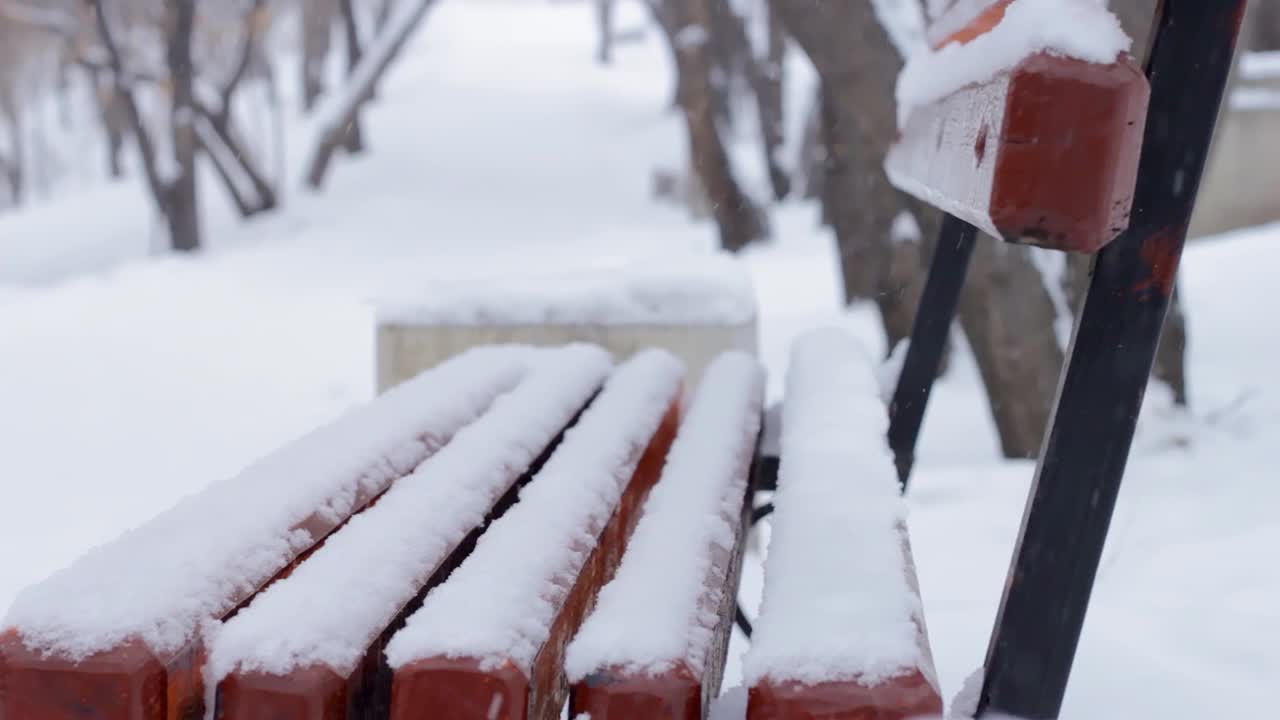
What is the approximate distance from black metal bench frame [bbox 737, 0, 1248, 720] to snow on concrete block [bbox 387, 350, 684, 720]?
360 millimetres

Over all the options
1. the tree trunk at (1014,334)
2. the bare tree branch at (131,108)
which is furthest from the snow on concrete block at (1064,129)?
the bare tree branch at (131,108)

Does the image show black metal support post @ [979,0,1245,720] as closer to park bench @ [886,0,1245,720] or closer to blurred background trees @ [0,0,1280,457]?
park bench @ [886,0,1245,720]

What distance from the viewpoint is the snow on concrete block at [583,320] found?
3.05m

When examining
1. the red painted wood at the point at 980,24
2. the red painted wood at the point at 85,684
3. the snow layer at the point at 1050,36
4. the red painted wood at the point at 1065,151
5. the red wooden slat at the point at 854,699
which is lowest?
the red painted wood at the point at 85,684

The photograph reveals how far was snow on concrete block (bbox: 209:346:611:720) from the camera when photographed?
33.2 inches

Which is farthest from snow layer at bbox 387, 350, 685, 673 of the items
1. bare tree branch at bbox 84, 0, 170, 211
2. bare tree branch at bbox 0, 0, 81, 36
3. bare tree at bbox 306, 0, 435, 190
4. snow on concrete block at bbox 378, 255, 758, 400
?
bare tree branch at bbox 0, 0, 81, 36

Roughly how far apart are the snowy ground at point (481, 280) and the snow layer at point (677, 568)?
49 cm

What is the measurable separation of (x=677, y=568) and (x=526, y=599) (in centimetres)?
14

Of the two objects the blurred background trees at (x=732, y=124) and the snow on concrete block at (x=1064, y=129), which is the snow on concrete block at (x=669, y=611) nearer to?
the snow on concrete block at (x=1064, y=129)

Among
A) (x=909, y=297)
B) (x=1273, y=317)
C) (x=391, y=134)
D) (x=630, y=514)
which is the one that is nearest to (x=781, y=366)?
(x=909, y=297)

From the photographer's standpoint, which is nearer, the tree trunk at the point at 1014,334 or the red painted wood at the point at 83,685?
the red painted wood at the point at 83,685

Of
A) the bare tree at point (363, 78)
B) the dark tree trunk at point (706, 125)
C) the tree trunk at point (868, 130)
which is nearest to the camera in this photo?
the tree trunk at point (868, 130)

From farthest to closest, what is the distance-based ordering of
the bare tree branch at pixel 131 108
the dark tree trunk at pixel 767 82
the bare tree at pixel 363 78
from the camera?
the bare tree at pixel 363 78
the dark tree trunk at pixel 767 82
the bare tree branch at pixel 131 108

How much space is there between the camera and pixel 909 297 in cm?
464
